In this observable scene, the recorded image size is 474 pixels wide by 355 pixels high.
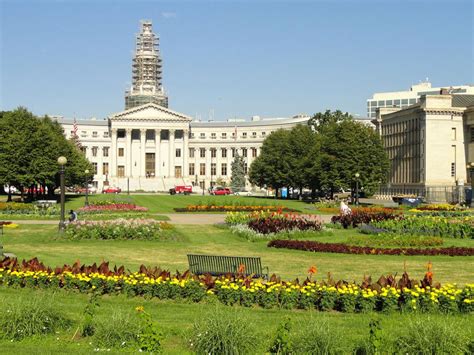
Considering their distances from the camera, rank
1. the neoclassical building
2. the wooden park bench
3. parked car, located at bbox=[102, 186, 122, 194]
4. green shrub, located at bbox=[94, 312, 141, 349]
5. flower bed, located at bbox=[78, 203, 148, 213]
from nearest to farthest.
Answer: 1. green shrub, located at bbox=[94, 312, 141, 349]
2. the wooden park bench
3. flower bed, located at bbox=[78, 203, 148, 213]
4. parked car, located at bbox=[102, 186, 122, 194]
5. the neoclassical building

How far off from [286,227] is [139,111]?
424ft

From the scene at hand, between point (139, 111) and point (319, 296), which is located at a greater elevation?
point (139, 111)

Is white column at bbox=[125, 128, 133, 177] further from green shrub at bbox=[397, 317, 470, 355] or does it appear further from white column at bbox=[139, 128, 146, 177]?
green shrub at bbox=[397, 317, 470, 355]

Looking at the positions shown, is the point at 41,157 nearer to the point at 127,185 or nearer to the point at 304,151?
the point at 304,151

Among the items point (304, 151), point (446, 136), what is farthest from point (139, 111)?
point (446, 136)

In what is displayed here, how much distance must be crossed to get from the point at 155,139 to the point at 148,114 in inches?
253

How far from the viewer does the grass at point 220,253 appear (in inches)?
938

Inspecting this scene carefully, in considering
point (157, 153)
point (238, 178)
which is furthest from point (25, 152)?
point (157, 153)

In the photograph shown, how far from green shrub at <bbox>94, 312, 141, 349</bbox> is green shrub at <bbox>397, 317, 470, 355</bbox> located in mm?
4979

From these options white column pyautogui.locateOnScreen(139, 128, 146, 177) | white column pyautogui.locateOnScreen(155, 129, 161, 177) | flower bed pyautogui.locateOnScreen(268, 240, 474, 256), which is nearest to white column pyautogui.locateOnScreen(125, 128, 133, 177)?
white column pyautogui.locateOnScreen(139, 128, 146, 177)

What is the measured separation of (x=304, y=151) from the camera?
10000 centimetres

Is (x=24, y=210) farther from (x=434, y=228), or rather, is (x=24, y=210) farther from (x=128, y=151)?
(x=128, y=151)

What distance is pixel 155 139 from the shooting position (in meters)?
165

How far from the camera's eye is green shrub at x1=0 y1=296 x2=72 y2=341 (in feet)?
46.0
